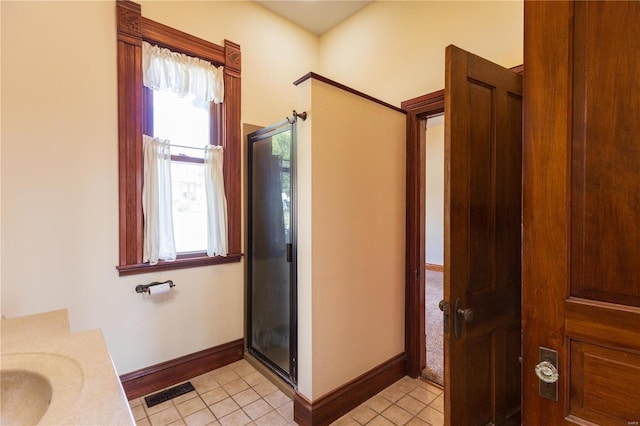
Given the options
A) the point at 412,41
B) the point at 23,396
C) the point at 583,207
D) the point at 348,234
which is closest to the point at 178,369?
the point at 23,396

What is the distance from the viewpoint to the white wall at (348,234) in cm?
184

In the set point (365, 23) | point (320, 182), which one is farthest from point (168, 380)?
point (365, 23)

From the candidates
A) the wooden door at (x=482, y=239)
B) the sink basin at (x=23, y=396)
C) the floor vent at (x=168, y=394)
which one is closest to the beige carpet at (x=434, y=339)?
the wooden door at (x=482, y=239)

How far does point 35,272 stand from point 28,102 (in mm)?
1016

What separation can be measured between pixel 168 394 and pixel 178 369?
0.60 feet

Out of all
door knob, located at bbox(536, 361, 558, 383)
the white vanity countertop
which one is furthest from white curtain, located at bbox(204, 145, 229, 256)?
door knob, located at bbox(536, 361, 558, 383)

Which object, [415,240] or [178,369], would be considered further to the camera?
[415,240]

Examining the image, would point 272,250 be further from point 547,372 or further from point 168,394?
point 547,372

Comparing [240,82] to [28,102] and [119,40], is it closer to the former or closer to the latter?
[119,40]

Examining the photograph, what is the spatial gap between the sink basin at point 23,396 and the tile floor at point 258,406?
3.83 ft

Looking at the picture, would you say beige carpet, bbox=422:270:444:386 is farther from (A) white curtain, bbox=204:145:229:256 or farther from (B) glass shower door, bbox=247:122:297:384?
(A) white curtain, bbox=204:145:229:256

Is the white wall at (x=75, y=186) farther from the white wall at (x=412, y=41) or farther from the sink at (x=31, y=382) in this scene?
the white wall at (x=412, y=41)

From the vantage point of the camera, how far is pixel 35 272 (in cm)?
179

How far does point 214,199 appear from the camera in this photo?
2.44 metres
